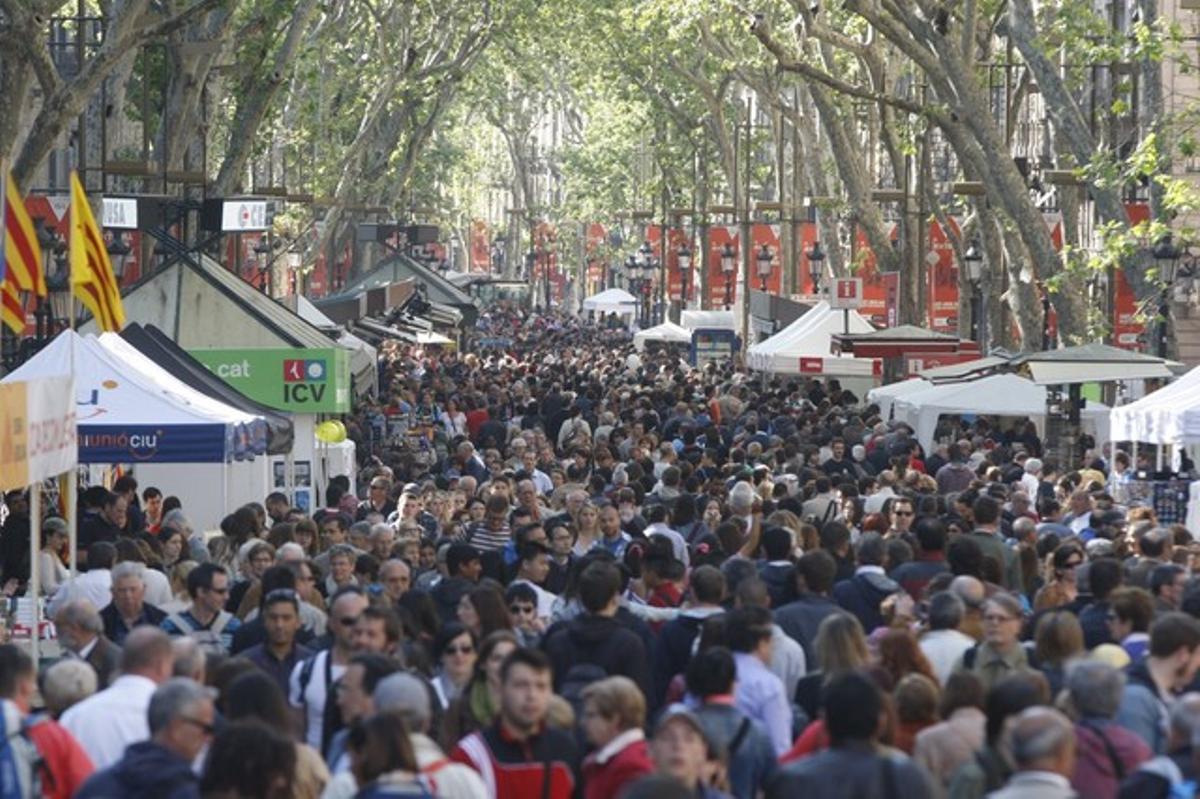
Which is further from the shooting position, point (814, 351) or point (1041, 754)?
point (814, 351)

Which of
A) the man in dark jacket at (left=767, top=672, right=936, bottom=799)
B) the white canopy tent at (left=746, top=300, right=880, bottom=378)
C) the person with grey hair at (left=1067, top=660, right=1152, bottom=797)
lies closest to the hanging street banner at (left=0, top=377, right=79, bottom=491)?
the person with grey hair at (left=1067, top=660, right=1152, bottom=797)

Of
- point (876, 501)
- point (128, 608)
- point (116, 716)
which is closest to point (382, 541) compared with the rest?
point (128, 608)

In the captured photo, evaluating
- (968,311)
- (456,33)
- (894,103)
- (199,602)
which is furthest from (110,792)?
(456,33)

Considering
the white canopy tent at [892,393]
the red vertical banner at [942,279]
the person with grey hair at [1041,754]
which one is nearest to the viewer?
the person with grey hair at [1041,754]

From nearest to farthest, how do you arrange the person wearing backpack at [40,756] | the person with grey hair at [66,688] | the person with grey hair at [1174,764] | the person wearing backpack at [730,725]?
the person with grey hair at [1174,764], the person wearing backpack at [40,756], the person wearing backpack at [730,725], the person with grey hair at [66,688]

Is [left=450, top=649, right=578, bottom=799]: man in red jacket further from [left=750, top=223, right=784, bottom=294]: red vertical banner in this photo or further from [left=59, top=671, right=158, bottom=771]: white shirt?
[left=750, top=223, right=784, bottom=294]: red vertical banner

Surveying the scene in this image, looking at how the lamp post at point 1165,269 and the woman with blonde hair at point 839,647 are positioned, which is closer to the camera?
the woman with blonde hair at point 839,647

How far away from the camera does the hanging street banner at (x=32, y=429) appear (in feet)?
43.8

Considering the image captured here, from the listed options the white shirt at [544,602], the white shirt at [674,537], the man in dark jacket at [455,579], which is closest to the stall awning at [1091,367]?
the white shirt at [674,537]

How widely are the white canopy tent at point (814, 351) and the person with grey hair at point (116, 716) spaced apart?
2909 cm

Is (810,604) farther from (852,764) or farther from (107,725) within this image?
(852,764)

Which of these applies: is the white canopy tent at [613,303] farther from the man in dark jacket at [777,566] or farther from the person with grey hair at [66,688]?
the person with grey hair at [66,688]

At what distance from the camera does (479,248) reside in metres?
156

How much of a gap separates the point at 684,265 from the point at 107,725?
214 ft
